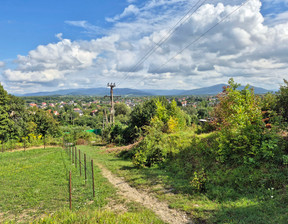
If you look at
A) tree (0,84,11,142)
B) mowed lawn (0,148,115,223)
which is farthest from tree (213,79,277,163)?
tree (0,84,11,142)

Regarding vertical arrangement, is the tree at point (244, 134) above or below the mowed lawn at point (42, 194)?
above

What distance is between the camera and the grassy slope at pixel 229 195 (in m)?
5.38

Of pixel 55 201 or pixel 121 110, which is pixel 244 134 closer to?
pixel 55 201

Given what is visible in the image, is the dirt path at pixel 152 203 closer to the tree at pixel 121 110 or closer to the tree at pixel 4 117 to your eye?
the tree at pixel 4 117

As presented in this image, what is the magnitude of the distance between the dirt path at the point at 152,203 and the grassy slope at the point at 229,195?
0.99 ft

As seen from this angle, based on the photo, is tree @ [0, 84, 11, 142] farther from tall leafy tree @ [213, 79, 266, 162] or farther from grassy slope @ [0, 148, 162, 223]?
tall leafy tree @ [213, 79, 266, 162]

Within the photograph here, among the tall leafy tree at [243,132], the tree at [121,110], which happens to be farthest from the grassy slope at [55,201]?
the tree at [121,110]

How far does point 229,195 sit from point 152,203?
2773 millimetres

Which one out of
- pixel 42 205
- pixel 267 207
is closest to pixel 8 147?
pixel 42 205

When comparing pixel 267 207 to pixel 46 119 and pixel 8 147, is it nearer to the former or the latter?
pixel 8 147

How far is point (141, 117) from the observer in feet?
84.0

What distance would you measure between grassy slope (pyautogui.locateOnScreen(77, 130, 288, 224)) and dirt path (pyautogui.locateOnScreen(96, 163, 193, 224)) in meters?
0.30

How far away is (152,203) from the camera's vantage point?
6.97 meters

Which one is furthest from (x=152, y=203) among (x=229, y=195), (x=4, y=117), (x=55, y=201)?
(x=4, y=117)
